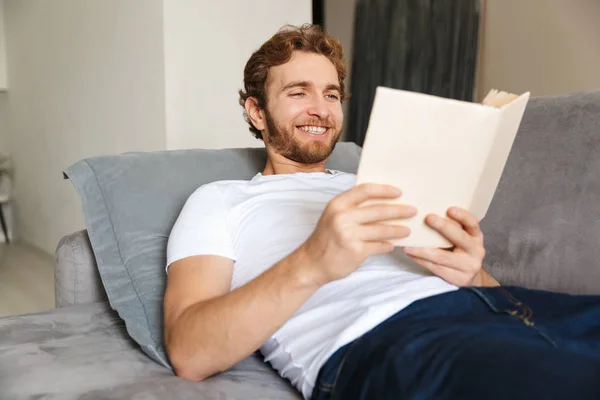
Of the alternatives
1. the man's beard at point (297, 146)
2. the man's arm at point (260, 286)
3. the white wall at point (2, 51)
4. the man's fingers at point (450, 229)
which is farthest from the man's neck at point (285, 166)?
the white wall at point (2, 51)

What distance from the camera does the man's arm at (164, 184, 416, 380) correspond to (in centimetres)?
83

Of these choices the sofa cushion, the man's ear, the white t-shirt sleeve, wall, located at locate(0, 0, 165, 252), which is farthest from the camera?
wall, located at locate(0, 0, 165, 252)

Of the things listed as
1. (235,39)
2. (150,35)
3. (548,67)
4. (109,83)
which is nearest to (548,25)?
(548,67)

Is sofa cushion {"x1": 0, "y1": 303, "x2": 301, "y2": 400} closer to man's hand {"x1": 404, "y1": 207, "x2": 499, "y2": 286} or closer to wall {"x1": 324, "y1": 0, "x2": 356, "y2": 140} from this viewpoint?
man's hand {"x1": 404, "y1": 207, "x2": 499, "y2": 286}

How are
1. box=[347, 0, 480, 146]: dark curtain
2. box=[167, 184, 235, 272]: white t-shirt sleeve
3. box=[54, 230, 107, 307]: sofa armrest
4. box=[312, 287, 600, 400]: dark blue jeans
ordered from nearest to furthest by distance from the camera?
box=[312, 287, 600, 400]: dark blue jeans
box=[167, 184, 235, 272]: white t-shirt sleeve
box=[54, 230, 107, 307]: sofa armrest
box=[347, 0, 480, 146]: dark curtain

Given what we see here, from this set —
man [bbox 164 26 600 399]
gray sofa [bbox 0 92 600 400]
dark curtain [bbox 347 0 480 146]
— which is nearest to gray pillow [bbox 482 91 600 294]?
gray sofa [bbox 0 92 600 400]

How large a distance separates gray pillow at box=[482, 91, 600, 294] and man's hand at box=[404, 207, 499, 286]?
327 mm

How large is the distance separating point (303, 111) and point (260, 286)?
61 cm

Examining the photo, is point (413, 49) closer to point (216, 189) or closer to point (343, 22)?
point (343, 22)

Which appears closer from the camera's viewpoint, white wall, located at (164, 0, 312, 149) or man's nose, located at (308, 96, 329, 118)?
man's nose, located at (308, 96, 329, 118)

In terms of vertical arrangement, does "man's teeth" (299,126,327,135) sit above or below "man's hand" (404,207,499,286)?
above

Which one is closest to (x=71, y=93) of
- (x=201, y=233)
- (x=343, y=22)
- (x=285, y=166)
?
(x=343, y=22)

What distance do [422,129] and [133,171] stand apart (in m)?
0.86

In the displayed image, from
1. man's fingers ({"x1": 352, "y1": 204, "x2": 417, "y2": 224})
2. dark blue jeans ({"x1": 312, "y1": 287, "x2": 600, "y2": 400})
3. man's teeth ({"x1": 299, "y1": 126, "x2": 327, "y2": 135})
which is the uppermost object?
man's teeth ({"x1": 299, "y1": 126, "x2": 327, "y2": 135})
